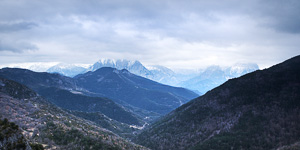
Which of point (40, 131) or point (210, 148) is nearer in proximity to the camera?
point (40, 131)

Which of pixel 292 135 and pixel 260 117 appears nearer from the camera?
pixel 292 135

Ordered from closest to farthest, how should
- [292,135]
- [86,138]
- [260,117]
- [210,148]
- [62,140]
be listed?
[62,140]
[86,138]
[292,135]
[210,148]
[260,117]

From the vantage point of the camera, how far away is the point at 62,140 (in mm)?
116438

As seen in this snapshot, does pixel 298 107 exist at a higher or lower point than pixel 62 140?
higher

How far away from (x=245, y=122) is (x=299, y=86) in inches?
2842

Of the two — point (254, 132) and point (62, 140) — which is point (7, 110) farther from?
point (254, 132)

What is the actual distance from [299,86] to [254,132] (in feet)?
259

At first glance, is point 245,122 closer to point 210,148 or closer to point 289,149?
point 210,148

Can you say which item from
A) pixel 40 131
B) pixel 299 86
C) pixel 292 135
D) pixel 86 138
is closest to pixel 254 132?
pixel 292 135

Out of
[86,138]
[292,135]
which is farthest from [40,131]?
[292,135]

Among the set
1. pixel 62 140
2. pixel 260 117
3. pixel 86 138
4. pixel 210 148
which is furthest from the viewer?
pixel 260 117

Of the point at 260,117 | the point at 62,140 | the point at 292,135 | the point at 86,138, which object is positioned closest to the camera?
the point at 62,140

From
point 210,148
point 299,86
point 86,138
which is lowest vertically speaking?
point 210,148

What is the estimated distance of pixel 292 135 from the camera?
150000mm
